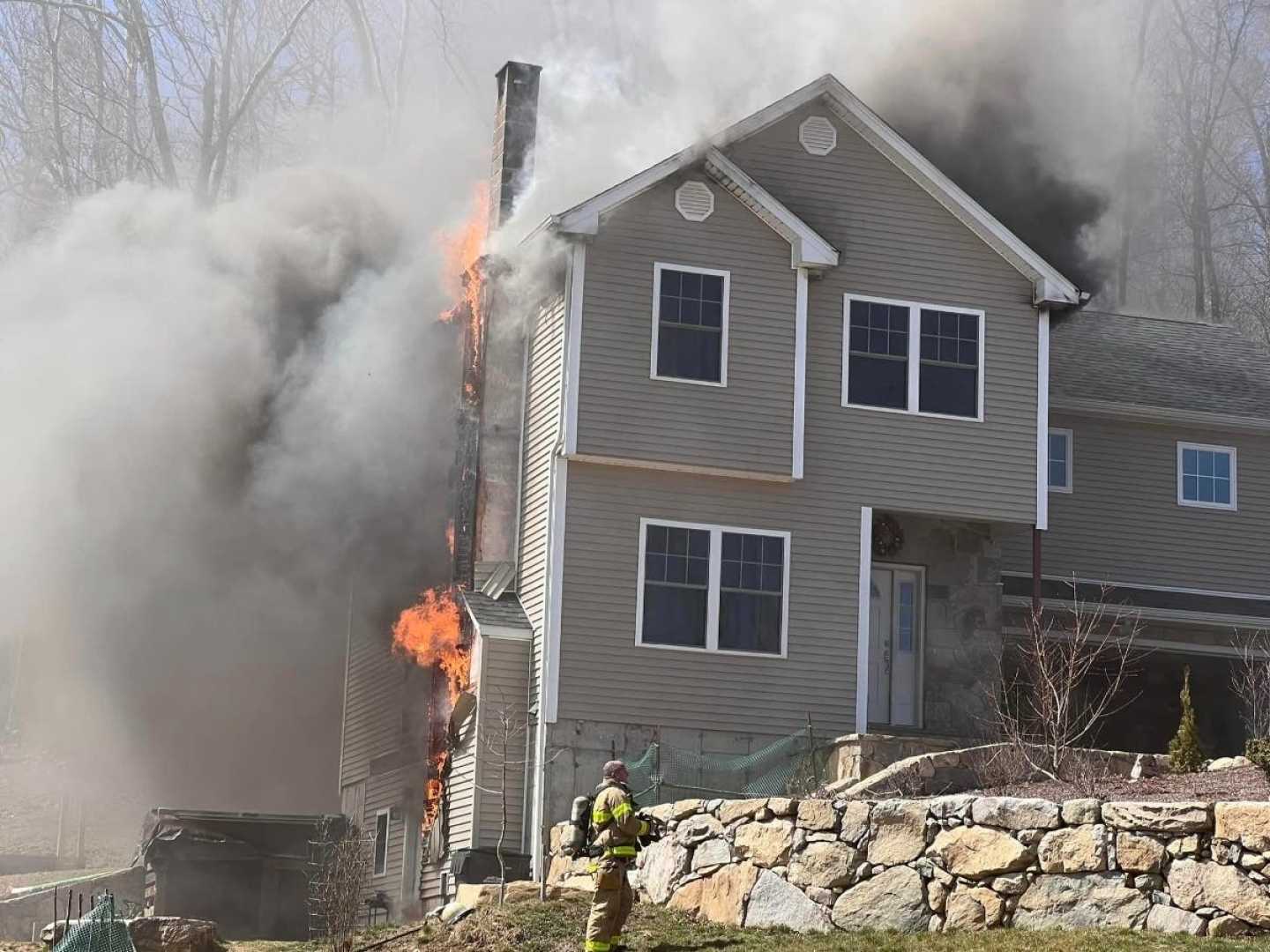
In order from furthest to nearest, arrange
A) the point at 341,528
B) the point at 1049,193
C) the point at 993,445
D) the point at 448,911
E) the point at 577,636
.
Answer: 1. the point at 341,528
2. the point at 1049,193
3. the point at 993,445
4. the point at 577,636
5. the point at 448,911

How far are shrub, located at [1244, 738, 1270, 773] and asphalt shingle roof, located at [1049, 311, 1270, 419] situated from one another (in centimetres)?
1021

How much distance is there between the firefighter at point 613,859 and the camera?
14305 millimetres

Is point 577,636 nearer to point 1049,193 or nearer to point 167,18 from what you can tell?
point 1049,193

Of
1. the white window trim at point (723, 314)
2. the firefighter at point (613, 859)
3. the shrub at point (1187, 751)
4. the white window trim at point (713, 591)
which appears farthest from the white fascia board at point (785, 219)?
the firefighter at point (613, 859)

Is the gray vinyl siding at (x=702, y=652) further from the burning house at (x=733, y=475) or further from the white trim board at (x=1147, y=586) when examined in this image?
the white trim board at (x=1147, y=586)

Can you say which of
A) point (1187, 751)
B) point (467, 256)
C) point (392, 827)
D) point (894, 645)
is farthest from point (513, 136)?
point (1187, 751)

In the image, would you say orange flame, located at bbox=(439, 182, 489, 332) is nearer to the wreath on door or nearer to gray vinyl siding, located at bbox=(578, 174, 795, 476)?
gray vinyl siding, located at bbox=(578, 174, 795, 476)

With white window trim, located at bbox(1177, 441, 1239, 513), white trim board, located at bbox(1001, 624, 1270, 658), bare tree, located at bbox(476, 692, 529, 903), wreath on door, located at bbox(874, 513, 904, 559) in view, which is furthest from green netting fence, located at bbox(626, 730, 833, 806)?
white window trim, located at bbox(1177, 441, 1239, 513)

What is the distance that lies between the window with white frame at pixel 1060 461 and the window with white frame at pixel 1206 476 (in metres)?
1.79

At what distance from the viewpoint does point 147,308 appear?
31.8m

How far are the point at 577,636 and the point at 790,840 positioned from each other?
18.6 ft

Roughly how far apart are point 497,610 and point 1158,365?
12343 millimetres

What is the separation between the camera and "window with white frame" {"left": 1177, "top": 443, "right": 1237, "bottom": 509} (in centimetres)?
2697

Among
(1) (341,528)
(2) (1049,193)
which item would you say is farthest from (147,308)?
(2) (1049,193)
